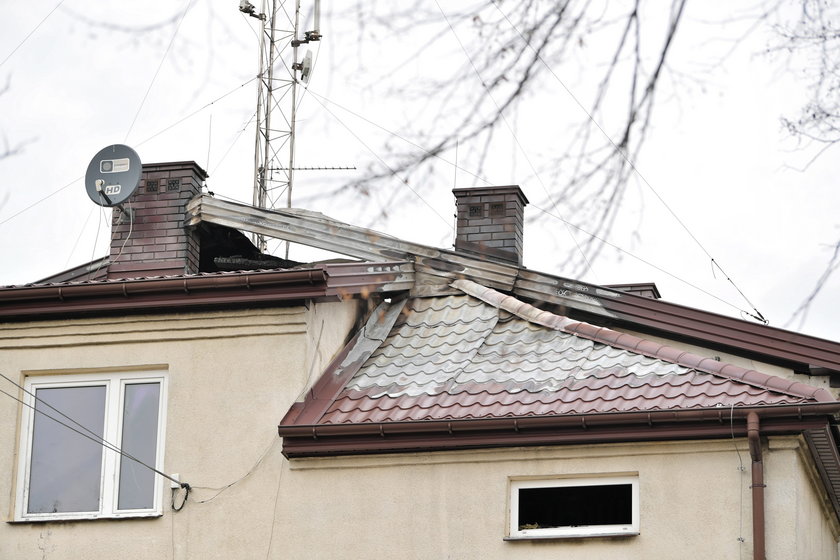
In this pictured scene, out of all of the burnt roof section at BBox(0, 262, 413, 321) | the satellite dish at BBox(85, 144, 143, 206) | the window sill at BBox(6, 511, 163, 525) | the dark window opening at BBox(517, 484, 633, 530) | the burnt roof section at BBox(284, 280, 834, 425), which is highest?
the satellite dish at BBox(85, 144, 143, 206)

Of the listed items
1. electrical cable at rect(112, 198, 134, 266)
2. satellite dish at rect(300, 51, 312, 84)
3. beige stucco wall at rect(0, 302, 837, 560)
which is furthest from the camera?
electrical cable at rect(112, 198, 134, 266)

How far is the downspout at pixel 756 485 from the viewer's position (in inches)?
442

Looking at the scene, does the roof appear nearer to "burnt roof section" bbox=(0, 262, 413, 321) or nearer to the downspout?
the downspout

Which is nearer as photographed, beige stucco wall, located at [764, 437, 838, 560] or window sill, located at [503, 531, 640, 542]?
beige stucco wall, located at [764, 437, 838, 560]

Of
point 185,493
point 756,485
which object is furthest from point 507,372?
point 185,493

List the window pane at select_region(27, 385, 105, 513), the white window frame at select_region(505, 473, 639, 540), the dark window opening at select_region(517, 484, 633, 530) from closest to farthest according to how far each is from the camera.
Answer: the white window frame at select_region(505, 473, 639, 540) < the dark window opening at select_region(517, 484, 633, 530) < the window pane at select_region(27, 385, 105, 513)

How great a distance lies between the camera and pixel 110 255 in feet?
54.4

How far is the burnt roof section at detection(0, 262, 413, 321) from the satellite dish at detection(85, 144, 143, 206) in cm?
252

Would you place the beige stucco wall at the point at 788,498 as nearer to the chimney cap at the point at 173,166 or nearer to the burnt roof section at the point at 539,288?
the burnt roof section at the point at 539,288

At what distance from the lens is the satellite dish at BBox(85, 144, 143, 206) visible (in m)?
16.3

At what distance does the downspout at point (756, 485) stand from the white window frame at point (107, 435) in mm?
5231

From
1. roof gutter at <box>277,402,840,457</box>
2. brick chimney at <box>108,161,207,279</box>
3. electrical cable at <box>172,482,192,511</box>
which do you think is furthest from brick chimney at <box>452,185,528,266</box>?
electrical cable at <box>172,482,192,511</box>

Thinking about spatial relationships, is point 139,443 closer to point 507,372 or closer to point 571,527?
point 507,372

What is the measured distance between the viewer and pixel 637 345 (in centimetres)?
1319
